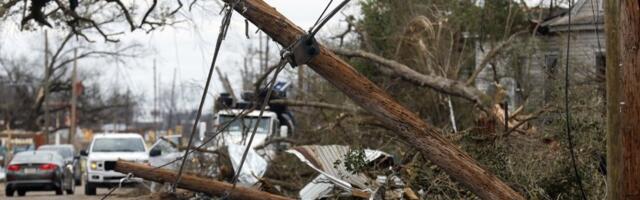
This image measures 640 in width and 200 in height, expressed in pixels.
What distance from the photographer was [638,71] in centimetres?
898

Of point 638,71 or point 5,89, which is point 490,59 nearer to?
point 638,71

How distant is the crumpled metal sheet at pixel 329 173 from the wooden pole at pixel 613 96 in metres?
4.83

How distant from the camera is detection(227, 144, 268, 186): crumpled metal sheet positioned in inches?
709

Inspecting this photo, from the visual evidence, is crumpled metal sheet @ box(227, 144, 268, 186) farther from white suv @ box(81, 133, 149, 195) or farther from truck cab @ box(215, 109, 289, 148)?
white suv @ box(81, 133, 149, 195)

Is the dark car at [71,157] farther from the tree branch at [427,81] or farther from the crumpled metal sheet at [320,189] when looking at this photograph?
the crumpled metal sheet at [320,189]

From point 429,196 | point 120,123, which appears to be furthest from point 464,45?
point 120,123

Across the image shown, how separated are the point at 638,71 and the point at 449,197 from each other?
161 inches

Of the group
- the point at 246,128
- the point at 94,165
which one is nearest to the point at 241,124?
the point at 246,128

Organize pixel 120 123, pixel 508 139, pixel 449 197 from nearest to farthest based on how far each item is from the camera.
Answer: pixel 449 197, pixel 508 139, pixel 120 123

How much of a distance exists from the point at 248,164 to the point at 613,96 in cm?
1034

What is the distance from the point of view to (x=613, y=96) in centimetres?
935

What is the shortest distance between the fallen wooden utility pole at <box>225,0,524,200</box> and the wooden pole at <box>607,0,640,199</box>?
1318 millimetres

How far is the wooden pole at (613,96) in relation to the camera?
30.2 feet

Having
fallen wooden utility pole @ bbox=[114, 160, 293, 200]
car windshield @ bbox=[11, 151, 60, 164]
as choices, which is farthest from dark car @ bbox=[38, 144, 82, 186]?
fallen wooden utility pole @ bbox=[114, 160, 293, 200]
